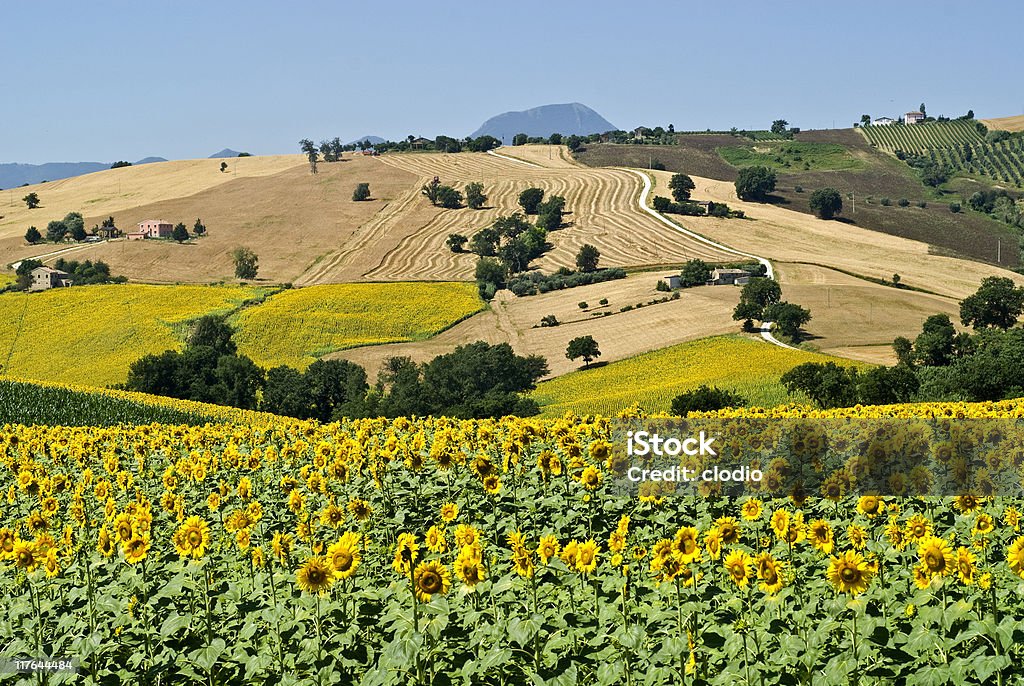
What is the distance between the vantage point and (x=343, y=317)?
12744 centimetres

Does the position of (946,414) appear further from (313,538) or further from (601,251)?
(601,251)

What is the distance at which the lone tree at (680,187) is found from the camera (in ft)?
607

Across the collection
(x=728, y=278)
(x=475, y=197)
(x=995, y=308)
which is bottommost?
(x=995, y=308)

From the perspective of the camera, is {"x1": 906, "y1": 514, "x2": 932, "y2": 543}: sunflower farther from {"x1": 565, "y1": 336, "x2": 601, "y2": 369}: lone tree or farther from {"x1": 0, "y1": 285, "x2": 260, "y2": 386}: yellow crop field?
{"x1": 0, "y1": 285, "x2": 260, "y2": 386}: yellow crop field

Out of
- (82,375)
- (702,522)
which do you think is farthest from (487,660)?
(82,375)

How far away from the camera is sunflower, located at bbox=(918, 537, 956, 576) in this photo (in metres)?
7.77

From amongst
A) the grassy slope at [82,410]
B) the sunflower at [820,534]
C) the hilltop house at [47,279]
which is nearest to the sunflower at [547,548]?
the sunflower at [820,534]

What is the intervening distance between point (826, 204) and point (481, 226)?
6275 cm

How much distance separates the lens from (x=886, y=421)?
12844 millimetres

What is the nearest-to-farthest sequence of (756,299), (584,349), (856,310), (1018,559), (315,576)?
(1018,559), (315,576), (584,349), (756,299), (856,310)

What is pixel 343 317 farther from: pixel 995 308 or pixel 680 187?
pixel 680 187

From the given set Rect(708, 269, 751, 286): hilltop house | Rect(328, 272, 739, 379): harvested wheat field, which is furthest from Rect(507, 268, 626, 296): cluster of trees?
Rect(708, 269, 751, 286): hilltop house

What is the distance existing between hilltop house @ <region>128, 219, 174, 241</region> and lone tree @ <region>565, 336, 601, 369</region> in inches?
4093

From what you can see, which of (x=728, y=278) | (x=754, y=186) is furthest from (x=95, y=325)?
(x=754, y=186)
